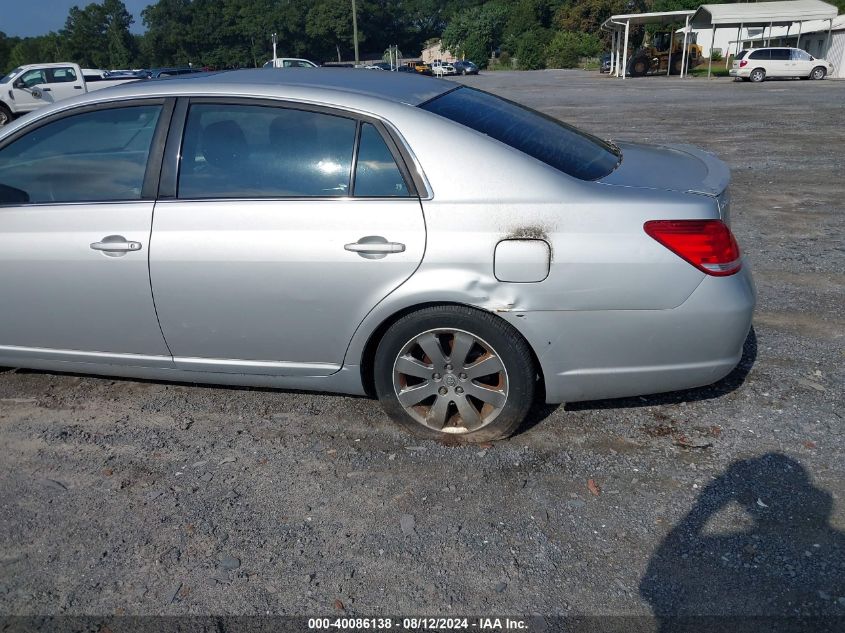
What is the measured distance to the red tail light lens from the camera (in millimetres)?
3104

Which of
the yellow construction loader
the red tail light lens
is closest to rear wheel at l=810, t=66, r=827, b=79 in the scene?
the yellow construction loader

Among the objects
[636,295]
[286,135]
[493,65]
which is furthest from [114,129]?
[493,65]

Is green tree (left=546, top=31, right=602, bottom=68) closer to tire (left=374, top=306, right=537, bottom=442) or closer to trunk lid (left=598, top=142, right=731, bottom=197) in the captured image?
trunk lid (left=598, top=142, right=731, bottom=197)

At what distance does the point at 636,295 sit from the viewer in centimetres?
312

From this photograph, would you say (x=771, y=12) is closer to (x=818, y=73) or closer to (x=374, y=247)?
(x=818, y=73)

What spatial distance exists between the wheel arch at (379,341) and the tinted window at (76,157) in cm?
148

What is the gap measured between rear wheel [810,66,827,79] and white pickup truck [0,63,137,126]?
30.4 meters

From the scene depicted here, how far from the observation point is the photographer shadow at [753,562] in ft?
7.89

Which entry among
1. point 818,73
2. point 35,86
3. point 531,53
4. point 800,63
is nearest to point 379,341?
point 35,86

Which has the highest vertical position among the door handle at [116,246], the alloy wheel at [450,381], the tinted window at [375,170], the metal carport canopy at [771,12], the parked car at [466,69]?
the metal carport canopy at [771,12]

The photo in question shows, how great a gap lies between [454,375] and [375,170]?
3.26ft

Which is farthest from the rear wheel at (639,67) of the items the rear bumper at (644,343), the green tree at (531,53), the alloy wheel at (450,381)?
the alloy wheel at (450,381)

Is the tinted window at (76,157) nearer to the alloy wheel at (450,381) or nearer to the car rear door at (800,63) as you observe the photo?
the alloy wheel at (450,381)

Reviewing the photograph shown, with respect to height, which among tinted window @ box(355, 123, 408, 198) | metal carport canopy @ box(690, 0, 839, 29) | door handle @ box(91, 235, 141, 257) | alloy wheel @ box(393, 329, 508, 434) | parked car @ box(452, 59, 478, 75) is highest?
metal carport canopy @ box(690, 0, 839, 29)
